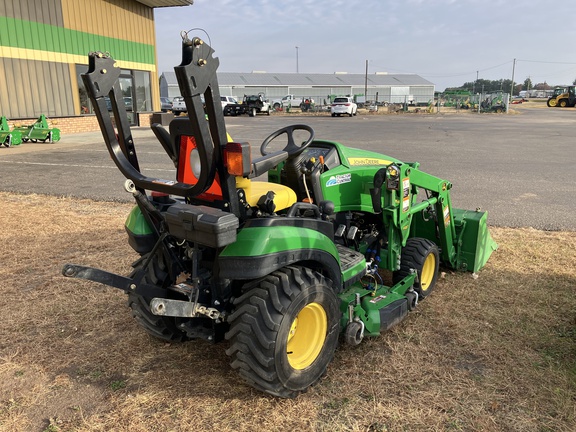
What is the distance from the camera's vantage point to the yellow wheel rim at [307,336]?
2797 millimetres

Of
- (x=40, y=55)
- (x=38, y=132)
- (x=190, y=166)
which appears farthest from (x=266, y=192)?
(x=40, y=55)

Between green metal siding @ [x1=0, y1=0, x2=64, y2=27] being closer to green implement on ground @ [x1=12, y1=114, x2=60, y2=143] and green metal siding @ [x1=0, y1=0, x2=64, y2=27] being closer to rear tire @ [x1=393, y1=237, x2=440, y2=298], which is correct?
green implement on ground @ [x1=12, y1=114, x2=60, y2=143]

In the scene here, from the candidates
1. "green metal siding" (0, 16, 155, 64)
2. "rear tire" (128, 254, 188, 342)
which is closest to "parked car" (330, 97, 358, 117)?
"green metal siding" (0, 16, 155, 64)

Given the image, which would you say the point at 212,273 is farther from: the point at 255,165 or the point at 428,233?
the point at 428,233

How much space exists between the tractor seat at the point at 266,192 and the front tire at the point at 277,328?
1.53 feet

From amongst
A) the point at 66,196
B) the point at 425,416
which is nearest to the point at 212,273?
the point at 425,416

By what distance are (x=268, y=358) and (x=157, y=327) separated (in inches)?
42.7

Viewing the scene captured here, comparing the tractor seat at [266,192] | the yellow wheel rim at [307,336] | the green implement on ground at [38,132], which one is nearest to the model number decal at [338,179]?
the tractor seat at [266,192]

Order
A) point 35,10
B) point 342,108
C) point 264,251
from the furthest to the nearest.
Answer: point 342,108
point 35,10
point 264,251

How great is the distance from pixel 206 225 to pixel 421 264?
230 cm

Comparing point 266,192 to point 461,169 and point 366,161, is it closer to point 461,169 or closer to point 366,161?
point 366,161

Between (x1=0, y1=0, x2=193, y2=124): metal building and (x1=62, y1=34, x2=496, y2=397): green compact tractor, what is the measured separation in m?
17.3

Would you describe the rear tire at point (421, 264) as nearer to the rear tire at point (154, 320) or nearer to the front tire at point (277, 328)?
the front tire at point (277, 328)

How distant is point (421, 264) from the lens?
392cm
